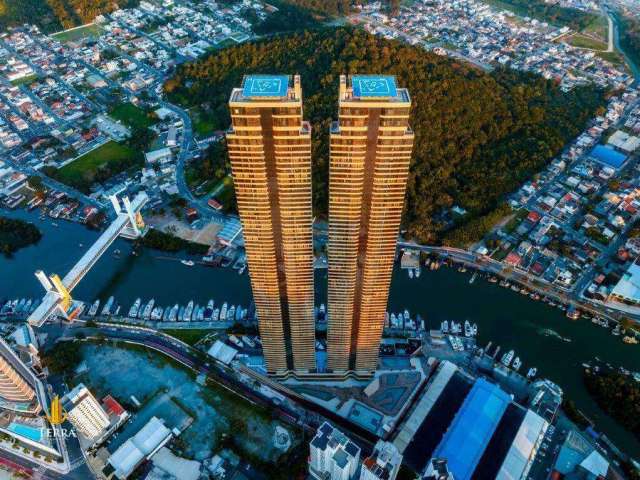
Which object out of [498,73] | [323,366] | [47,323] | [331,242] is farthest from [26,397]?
[498,73]

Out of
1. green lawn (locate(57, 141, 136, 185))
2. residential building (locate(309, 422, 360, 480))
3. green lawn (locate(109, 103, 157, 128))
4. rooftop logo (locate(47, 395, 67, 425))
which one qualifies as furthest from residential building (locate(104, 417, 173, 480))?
green lawn (locate(109, 103, 157, 128))

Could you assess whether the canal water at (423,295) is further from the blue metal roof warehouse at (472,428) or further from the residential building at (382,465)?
the residential building at (382,465)

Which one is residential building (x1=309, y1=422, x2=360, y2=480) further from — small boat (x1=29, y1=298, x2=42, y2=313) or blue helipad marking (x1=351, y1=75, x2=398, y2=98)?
small boat (x1=29, y1=298, x2=42, y2=313)

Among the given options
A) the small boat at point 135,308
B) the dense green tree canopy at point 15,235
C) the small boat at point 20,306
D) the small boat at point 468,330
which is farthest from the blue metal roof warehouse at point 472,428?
the dense green tree canopy at point 15,235

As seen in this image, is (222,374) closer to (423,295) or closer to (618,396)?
(423,295)

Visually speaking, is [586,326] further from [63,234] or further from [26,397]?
[63,234]
